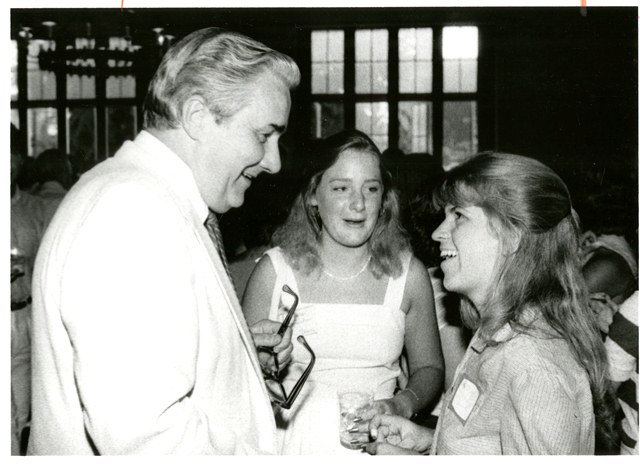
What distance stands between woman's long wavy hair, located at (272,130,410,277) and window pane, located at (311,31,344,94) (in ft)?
23.3

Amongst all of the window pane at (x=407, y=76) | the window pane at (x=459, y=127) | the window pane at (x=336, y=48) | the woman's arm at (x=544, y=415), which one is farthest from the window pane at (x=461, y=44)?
the woman's arm at (x=544, y=415)

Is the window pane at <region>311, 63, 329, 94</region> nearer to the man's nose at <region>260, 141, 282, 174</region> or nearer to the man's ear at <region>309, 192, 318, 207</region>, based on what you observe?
the man's ear at <region>309, 192, 318, 207</region>

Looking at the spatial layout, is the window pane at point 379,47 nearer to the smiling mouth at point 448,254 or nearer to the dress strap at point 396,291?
the dress strap at point 396,291

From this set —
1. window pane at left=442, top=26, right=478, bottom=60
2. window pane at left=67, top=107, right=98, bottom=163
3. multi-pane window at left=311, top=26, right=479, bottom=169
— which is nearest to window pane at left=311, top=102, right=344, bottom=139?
multi-pane window at left=311, top=26, right=479, bottom=169

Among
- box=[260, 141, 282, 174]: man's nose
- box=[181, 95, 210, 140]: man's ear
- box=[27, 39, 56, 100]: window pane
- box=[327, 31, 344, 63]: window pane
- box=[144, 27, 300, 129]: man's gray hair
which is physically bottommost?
box=[260, 141, 282, 174]: man's nose

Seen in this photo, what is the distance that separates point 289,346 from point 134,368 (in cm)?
76

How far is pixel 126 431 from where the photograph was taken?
40.2 inches

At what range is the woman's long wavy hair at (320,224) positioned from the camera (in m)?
2.31

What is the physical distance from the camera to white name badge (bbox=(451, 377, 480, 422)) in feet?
4.67

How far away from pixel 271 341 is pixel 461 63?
8714 millimetres

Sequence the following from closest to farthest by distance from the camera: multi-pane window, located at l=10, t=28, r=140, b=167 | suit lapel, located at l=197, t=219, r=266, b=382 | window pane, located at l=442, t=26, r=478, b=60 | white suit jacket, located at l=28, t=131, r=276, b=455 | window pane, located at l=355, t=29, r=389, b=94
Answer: white suit jacket, located at l=28, t=131, r=276, b=455
suit lapel, located at l=197, t=219, r=266, b=382
window pane, located at l=442, t=26, r=478, b=60
window pane, located at l=355, t=29, r=389, b=94
multi-pane window, located at l=10, t=28, r=140, b=167

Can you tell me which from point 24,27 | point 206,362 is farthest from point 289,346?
point 24,27

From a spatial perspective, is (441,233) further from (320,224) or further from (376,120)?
A: (376,120)

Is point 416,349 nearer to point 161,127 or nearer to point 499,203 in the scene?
point 499,203
